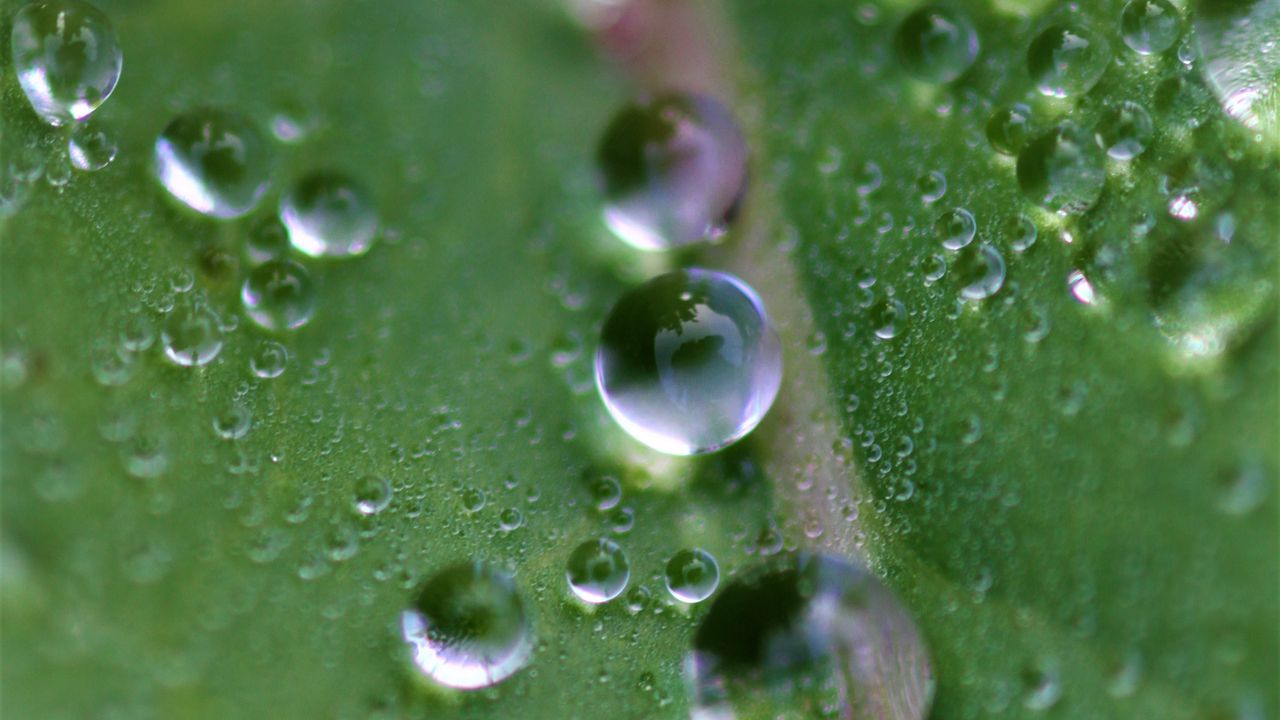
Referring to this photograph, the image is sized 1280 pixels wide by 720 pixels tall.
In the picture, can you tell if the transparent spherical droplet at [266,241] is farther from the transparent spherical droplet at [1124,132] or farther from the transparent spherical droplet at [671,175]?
the transparent spherical droplet at [1124,132]

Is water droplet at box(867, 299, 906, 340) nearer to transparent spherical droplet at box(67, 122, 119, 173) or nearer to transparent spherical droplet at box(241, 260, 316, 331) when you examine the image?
transparent spherical droplet at box(241, 260, 316, 331)

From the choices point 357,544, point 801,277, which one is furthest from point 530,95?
point 357,544

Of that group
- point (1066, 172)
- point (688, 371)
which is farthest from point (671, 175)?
point (1066, 172)

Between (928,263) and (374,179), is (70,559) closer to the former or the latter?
(374,179)

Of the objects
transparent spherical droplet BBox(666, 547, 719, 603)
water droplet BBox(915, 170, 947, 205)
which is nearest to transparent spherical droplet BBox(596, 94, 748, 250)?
water droplet BBox(915, 170, 947, 205)

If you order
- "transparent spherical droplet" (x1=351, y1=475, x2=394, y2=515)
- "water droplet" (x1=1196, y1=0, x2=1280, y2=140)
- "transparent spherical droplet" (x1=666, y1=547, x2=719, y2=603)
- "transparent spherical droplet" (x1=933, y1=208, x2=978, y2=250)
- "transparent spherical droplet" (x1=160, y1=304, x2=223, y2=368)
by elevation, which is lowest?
"transparent spherical droplet" (x1=666, y1=547, x2=719, y2=603)

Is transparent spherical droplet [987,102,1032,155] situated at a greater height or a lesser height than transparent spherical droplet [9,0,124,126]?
lesser
